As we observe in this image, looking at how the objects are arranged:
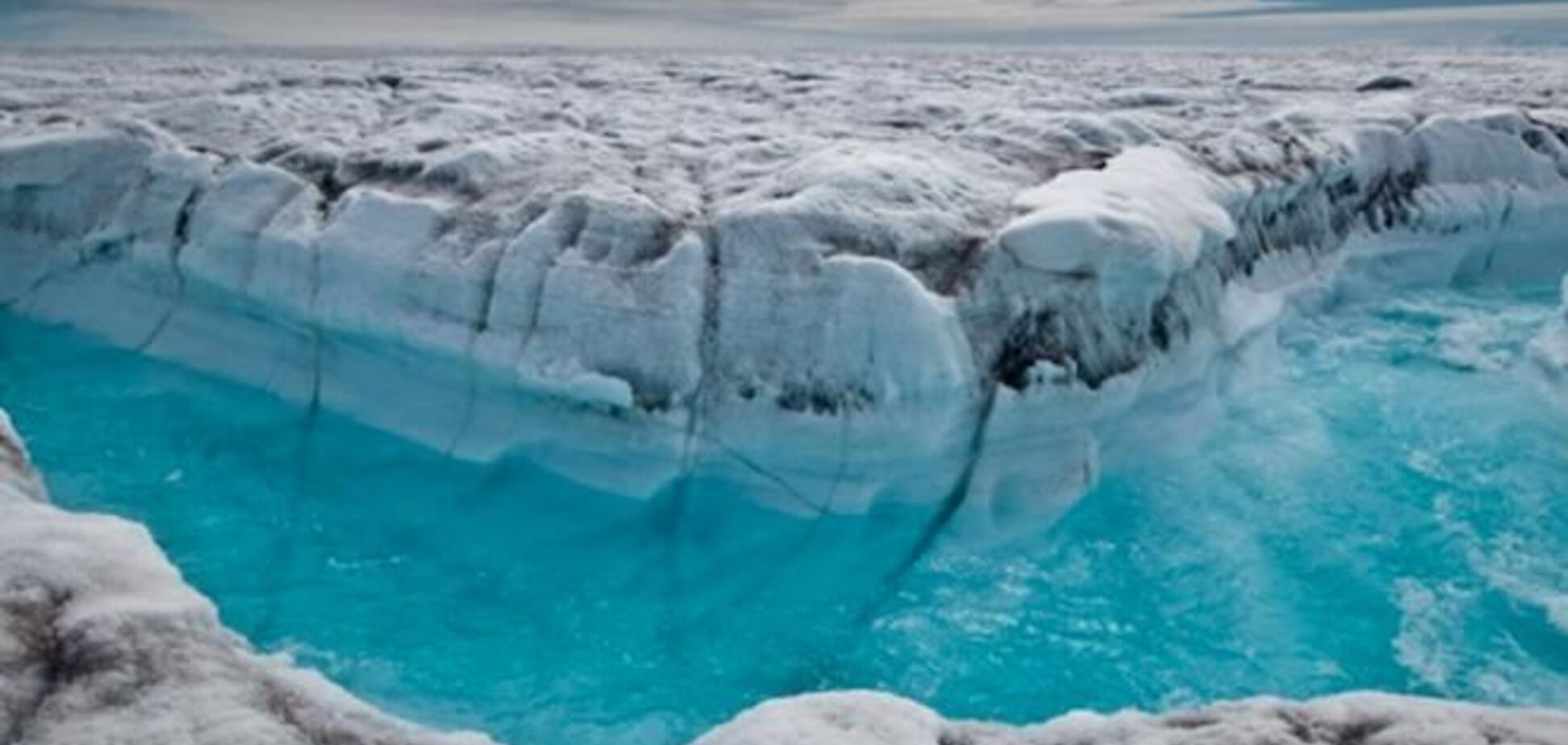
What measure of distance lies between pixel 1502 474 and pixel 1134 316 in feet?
6.99

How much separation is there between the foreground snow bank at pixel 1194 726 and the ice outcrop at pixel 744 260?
8.67 feet

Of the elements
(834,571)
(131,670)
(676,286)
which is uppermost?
(676,286)

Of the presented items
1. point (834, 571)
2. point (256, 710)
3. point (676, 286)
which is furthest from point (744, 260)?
point (256, 710)

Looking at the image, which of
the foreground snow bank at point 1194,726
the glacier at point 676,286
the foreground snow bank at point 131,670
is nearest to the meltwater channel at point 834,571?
the glacier at point 676,286

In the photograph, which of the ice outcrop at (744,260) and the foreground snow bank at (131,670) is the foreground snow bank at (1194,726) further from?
the ice outcrop at (744,260)

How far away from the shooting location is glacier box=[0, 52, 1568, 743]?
17.8 ft

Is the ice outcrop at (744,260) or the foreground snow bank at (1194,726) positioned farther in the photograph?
the ice outcrop at (744,260)

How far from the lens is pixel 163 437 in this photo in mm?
6379

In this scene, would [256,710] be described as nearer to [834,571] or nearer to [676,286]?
[834,571]

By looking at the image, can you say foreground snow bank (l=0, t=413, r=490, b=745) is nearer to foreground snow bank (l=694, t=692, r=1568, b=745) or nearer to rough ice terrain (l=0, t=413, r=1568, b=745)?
rough ice terrain (l=0, t=413, r=1568, b=745)

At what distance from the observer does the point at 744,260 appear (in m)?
5.83

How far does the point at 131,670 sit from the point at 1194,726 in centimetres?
254

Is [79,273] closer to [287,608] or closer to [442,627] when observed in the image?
[287,608]

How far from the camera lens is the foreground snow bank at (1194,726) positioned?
8.69ft
